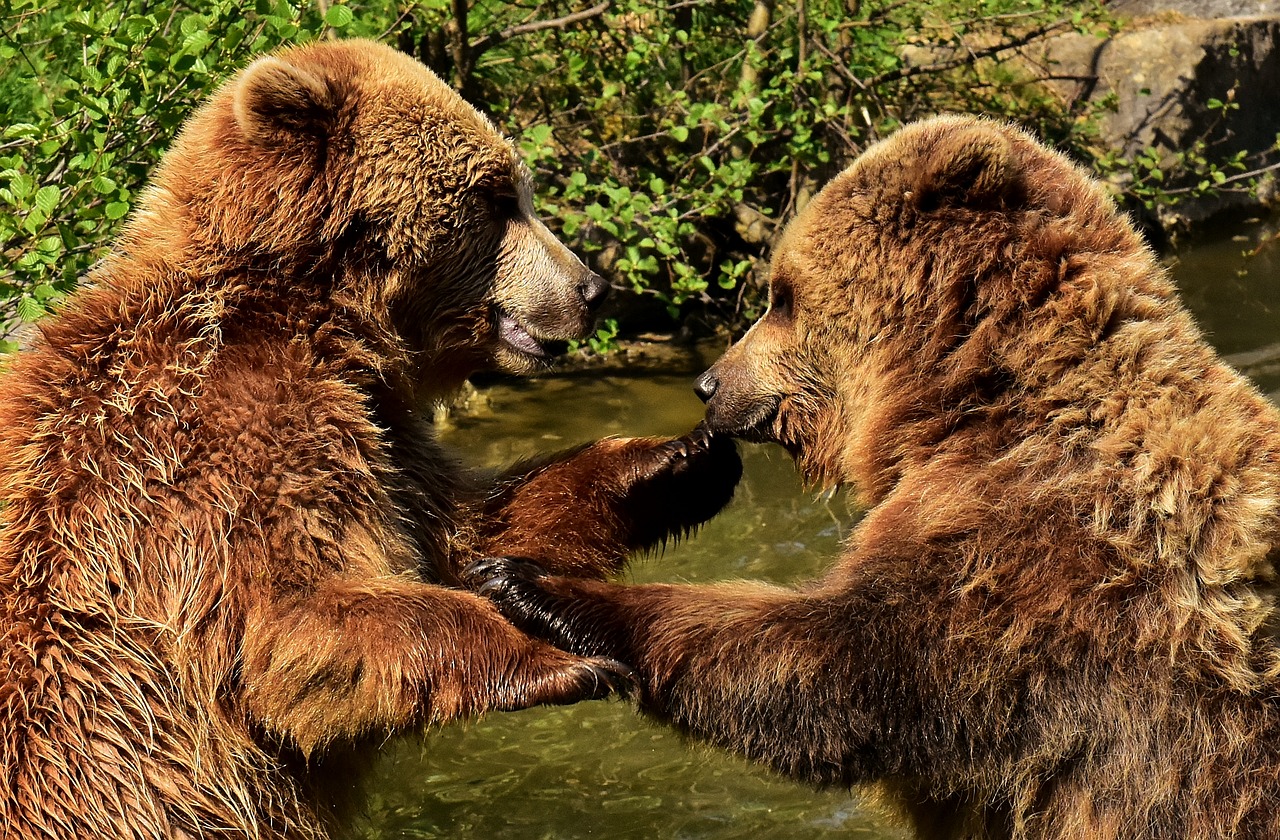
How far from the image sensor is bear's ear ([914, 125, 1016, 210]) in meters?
4.35

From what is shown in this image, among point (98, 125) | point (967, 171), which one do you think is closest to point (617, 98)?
point (98, 125)

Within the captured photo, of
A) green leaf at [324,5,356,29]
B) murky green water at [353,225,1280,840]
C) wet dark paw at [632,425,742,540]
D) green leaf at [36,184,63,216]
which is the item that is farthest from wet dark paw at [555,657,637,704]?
green leaf at [324,5,356,29]

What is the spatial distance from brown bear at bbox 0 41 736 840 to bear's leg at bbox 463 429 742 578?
159mm

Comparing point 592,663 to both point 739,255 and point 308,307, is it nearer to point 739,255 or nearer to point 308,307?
point 308,307

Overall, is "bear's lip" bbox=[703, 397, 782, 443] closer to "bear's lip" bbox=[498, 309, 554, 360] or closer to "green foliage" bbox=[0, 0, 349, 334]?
"bear's lip" bbox=[498, 309, 554, 360]

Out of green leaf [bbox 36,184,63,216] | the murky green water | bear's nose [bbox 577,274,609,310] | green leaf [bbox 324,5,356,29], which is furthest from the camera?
the murky green water

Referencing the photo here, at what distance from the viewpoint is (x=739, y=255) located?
11234mm

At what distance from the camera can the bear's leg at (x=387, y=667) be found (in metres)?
3.93

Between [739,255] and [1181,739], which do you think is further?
[739,255]

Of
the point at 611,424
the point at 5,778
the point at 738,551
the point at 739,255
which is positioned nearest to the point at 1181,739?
the point at 5,778

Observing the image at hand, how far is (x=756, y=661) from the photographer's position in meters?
3.98

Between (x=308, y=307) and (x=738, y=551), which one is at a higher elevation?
(x=308, y=307)

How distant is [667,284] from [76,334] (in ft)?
23.9

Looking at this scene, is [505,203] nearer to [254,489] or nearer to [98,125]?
[254,489]
